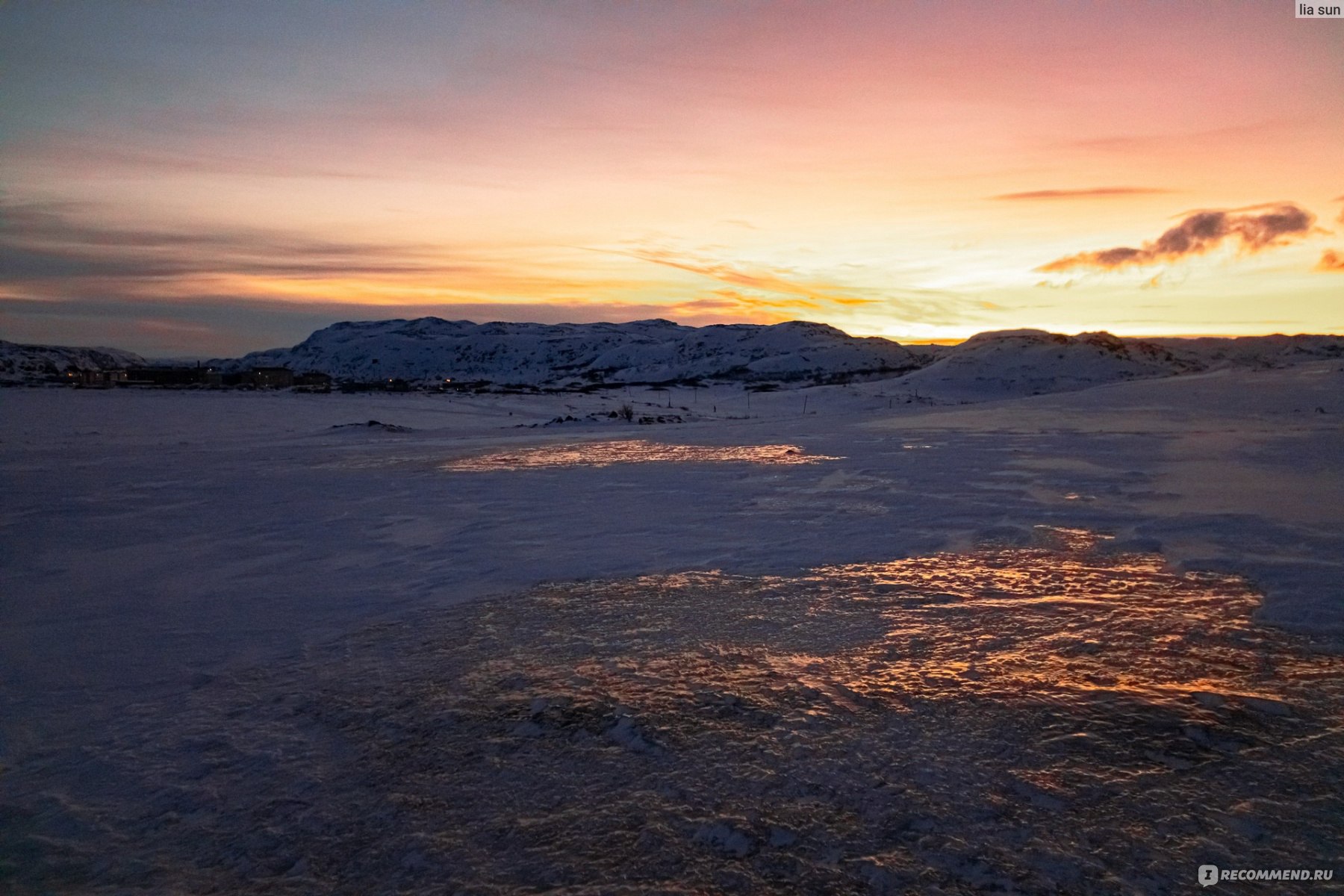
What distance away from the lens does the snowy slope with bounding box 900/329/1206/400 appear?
1502 inches

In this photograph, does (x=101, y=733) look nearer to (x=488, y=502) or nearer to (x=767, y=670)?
(x=767, y=670)

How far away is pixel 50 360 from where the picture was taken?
70250mm

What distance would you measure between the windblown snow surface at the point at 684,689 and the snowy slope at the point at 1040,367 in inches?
1165

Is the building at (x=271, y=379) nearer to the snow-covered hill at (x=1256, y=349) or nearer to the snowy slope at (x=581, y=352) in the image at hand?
the snowy slope at (x=581, y=352)

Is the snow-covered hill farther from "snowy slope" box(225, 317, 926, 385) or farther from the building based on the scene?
the building

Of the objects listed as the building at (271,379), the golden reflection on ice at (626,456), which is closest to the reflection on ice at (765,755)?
the golden reflection on ice at (626,456)

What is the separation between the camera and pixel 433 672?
14.3ft

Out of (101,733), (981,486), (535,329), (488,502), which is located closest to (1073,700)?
(101,733)

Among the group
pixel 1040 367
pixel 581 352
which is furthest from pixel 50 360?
pixel 1040 367

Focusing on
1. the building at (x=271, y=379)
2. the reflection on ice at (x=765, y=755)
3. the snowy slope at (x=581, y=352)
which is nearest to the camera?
the reflection on ice at (x=765, y=755)

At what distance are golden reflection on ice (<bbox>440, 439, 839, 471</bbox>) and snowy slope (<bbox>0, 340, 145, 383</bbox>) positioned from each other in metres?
47.2

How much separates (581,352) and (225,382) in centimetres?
8330

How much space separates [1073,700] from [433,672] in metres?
3.15

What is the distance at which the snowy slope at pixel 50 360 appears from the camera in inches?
2232
